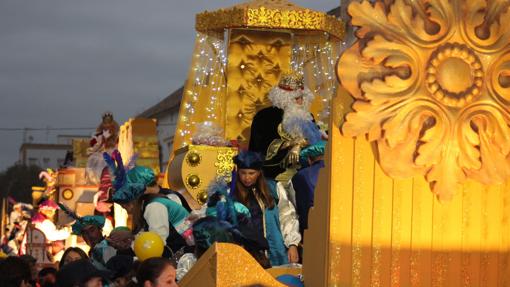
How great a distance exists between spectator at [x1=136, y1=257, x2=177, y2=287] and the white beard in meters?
4.78

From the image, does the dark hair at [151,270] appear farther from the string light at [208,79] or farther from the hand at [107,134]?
the hand at [107,134]

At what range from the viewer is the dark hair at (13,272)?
23.2 ft

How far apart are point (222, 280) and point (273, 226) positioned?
3751 millimetres

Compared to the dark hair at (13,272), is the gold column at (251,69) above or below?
above

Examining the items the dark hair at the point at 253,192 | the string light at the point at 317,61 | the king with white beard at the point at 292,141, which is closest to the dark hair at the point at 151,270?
the dark hair at the point at 253,192

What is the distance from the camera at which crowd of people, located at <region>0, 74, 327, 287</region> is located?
23.8 ft

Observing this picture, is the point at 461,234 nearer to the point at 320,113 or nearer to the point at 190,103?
the point at 320,113

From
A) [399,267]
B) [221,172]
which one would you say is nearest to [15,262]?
[399,267]

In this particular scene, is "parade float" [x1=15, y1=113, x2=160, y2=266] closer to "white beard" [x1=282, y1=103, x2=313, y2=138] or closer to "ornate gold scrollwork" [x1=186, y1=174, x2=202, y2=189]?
"ornate gold scrollwork" [x1=186, y1=174, x2=202, y2=189]

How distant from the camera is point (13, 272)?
7117mm

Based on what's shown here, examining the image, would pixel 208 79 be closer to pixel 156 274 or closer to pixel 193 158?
pixel 193 158

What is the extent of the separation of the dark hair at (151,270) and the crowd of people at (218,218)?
0.34 ft

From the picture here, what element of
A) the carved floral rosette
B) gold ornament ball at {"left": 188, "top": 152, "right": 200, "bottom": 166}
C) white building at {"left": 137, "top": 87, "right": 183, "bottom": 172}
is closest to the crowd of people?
gold ornament ball at {"left": 188, "top": 152, "right": 200, "bottom": 166}

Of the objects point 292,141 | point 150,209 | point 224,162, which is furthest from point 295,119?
point 150,209
